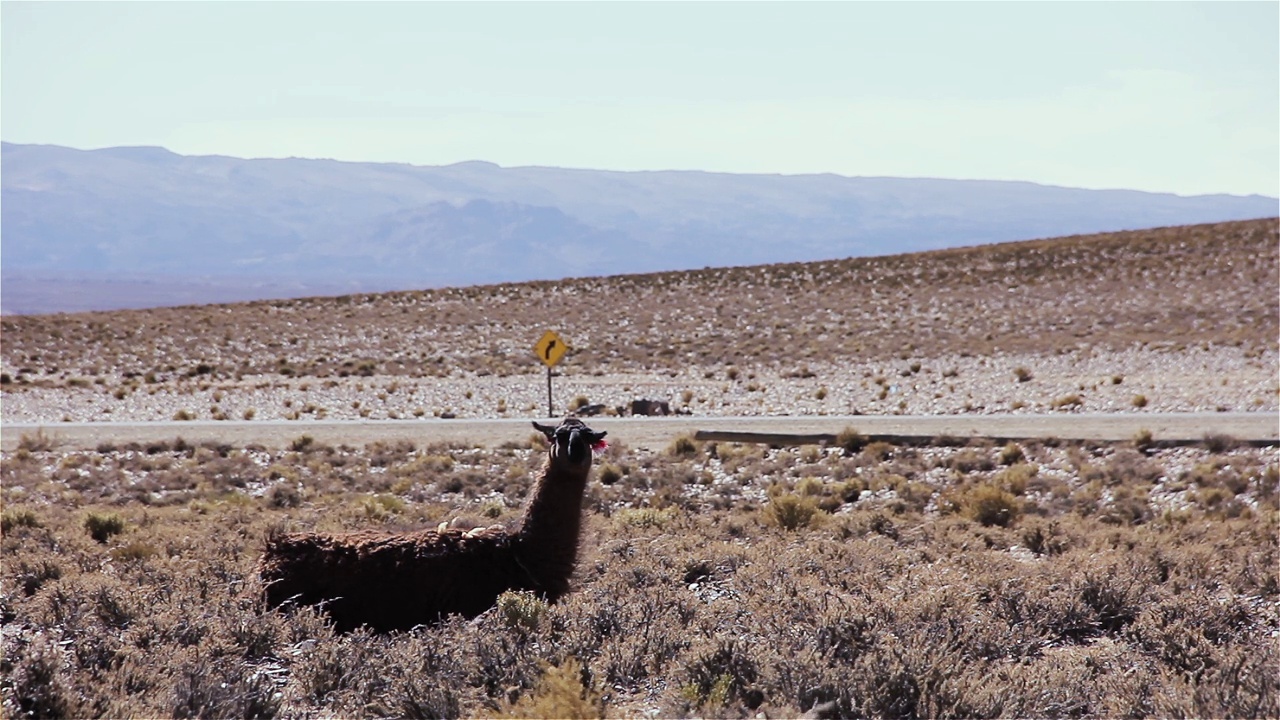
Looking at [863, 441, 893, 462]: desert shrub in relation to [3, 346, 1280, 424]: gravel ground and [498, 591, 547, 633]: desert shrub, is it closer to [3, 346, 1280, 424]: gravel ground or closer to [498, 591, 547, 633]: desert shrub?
[3, 346, 1280, 424]: gravel ground

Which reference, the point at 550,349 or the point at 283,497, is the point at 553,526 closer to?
the point at 283,497

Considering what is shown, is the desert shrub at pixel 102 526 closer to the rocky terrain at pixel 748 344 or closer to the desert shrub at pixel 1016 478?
the desert shrub at pixel 1016 478

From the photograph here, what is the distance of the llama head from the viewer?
6.94 meters

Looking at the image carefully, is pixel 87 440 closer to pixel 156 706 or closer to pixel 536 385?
pixel 536 385

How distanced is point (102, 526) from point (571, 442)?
7307 millimetres

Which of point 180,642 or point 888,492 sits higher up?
point 180,642

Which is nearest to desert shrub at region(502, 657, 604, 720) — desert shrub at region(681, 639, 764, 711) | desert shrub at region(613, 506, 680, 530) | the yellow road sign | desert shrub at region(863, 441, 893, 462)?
desert shrub at region(681, 639, 764, 711)

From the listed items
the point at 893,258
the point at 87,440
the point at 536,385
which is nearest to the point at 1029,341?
the point at 536,385

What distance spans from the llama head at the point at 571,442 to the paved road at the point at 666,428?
45.2 feet

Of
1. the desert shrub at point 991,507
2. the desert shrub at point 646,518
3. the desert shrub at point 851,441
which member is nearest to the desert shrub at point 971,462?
the desert shrub at point 851,441

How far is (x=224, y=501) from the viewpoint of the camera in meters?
15.6

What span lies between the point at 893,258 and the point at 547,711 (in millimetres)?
65691

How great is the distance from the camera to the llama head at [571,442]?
22.8 feet

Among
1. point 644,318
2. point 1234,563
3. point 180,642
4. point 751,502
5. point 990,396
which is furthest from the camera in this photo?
point 644,318
